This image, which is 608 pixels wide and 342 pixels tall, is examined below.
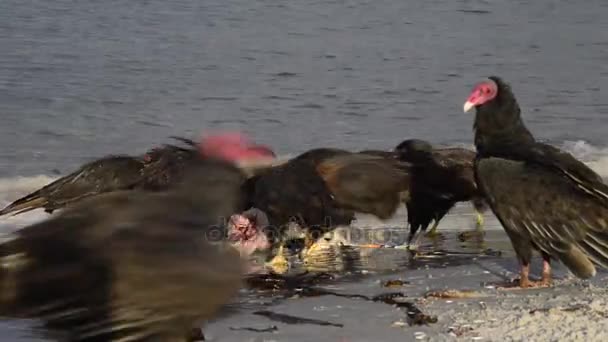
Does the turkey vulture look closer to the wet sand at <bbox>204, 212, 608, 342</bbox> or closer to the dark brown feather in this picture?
the wet sand at <bbox>204, 212, 608, 342</bbox>

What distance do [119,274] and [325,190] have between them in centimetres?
386

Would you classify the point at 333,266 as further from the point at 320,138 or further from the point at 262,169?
the point at 320,138

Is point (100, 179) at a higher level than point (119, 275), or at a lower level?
higher

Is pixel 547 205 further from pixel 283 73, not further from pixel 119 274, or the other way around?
pixel 283 73

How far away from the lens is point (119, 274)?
9.30 ft

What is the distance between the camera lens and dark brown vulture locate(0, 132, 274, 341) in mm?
2842

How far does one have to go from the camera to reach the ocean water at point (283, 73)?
11.1m

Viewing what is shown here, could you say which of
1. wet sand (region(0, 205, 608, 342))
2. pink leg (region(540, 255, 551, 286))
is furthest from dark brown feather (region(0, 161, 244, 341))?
pink leg (region(540, 255, 551, 286))

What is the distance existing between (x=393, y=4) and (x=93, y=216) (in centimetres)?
1671

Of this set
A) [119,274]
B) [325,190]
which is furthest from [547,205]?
[119,274]

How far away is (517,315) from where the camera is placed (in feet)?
15.9

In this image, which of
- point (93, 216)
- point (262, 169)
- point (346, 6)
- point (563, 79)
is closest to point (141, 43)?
point (346, 6)

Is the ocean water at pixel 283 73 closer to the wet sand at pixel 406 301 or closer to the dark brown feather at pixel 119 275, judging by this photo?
the wet sand at pixel 406 301

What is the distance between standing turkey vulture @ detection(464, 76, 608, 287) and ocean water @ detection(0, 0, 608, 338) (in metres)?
1.68
